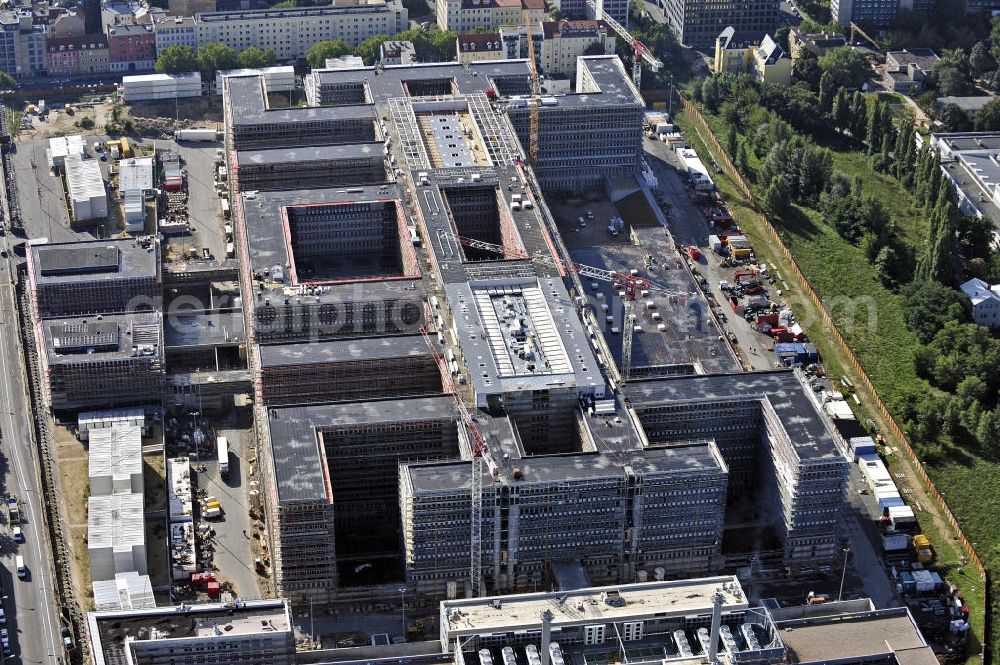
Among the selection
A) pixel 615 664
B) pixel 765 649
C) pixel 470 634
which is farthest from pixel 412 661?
pixel 765 649

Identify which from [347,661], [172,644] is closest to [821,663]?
[347,661]

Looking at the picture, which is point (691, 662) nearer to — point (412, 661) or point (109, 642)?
point (412, 661)

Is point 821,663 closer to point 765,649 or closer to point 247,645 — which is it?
point 765,649

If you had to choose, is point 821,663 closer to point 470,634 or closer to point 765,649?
point 765,649

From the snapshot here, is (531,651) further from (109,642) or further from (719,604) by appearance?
(109,642)

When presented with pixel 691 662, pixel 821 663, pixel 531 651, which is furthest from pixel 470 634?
pixel 821 663

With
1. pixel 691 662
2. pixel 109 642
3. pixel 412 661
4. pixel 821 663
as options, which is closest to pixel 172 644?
pixel 109 642

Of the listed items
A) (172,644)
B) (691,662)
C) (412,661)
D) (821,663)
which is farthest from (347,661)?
(821,663)
